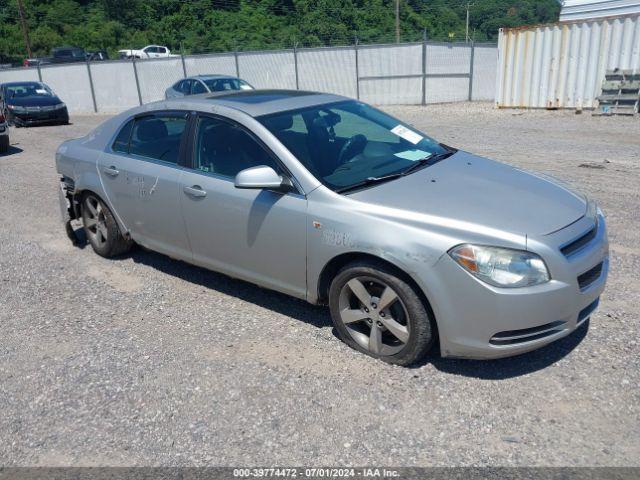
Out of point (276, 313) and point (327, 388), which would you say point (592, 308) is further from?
point (276, 313)

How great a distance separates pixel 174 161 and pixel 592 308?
3212 mm

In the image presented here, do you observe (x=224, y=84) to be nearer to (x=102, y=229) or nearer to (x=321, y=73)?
(x=321, y=73)

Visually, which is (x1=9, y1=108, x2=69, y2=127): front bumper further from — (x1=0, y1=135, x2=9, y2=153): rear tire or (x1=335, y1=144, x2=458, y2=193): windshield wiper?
(x1=335, y1=144, x2=458, y2=193): windshield wiper

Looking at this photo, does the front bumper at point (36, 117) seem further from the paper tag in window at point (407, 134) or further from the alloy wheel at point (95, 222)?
the paper tag in window at point (407, 134)

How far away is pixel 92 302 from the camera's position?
15.8 ft

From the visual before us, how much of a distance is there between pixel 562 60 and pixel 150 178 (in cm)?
1511

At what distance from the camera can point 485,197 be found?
3590 millimetres

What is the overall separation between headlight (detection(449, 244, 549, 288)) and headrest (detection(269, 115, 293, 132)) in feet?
5.70

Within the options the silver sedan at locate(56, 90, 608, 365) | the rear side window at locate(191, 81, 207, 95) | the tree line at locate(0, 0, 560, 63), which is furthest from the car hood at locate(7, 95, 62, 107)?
the tree line at locate(0, 0, 560, 63)

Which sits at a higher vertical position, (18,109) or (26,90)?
(26,90)

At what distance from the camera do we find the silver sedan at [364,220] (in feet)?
10.4

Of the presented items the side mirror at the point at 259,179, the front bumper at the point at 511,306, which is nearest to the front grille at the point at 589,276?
the front bumper at the point at 511,306

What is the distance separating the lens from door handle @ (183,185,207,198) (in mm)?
4320

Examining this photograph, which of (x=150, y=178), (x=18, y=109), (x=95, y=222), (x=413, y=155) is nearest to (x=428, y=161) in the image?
(x=413, y=155)
